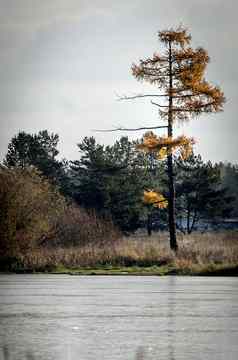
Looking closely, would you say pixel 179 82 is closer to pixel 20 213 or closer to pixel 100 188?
pixel 20 213

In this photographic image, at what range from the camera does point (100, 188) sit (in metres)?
79.8

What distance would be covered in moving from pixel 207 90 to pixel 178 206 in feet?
160

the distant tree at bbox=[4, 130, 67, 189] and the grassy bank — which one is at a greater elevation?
the distant tree at bbox=[4, 130, 67, 189]

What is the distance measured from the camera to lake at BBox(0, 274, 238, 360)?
1298 centimetres

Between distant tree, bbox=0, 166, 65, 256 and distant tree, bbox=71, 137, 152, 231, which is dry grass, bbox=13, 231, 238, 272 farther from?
distant tree, bbox=71, 137, 152, 231

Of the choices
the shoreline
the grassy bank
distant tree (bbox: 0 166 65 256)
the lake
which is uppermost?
distant tree (bbox: 0 166 65 256)

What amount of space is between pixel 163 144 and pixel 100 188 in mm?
37588

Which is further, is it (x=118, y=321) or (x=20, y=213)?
(x=20, y=213)

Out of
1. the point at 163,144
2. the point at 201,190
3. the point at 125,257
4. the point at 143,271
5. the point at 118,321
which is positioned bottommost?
the point at 118,321

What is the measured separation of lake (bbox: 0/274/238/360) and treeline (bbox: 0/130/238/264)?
16.3 metres

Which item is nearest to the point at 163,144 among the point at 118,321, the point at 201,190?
the point at 118,321

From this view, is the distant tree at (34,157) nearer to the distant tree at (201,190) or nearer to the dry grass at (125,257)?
the distant tree at (201,190)

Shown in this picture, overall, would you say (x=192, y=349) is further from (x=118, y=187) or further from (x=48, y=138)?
(x=48, y=138)

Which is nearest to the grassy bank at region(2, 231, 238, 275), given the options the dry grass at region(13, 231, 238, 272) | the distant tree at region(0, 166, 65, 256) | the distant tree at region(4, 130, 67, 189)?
the dry grass at region(13, 231, 238, 272)
